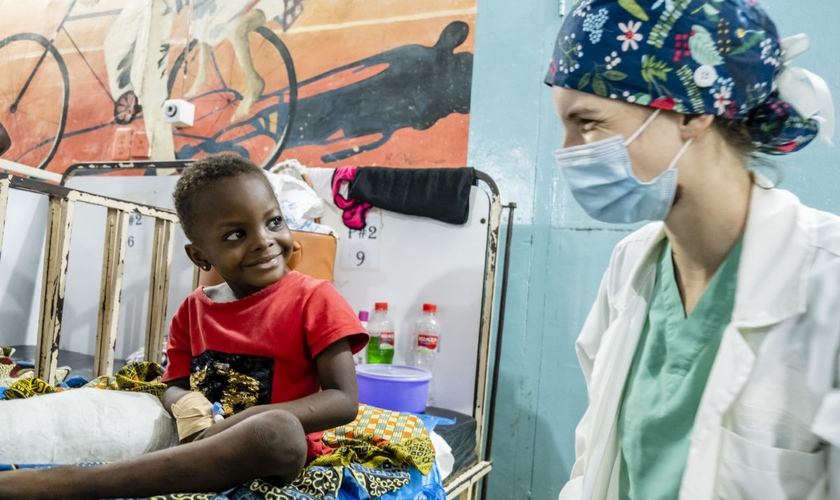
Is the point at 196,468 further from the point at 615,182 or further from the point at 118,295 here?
the point at 118,295

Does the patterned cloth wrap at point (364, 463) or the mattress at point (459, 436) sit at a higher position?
the patterned cloth wrap at point (364, 463)

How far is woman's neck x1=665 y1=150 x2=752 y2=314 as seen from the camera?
1.03 meters

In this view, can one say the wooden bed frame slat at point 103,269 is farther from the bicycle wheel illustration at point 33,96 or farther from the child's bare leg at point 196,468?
the bicycle wheel illustration at point 33,96

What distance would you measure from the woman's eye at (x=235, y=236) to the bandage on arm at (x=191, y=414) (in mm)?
394

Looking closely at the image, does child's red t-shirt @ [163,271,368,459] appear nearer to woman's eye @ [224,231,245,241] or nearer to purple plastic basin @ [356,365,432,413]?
woman's eye @ [224,231,245,241]

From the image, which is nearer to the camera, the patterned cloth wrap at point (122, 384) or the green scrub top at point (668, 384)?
the green scrub top at point (668, 384)

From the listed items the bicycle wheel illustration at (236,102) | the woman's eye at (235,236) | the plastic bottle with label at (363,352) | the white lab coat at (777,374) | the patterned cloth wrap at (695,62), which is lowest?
the plastic bottle with label at (363,352)

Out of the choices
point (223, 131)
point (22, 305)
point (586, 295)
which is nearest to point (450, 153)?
point (586, 295)

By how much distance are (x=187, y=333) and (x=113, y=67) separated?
287 centimetres

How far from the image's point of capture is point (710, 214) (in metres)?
1.04

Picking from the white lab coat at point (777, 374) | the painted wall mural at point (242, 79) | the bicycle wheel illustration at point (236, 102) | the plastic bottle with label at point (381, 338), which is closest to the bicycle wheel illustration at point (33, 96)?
the painted wall mural at point (242, 79)

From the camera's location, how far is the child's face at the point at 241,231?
1.37 m

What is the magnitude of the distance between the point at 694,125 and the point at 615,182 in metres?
0.17

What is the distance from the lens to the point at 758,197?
3.30 ft
